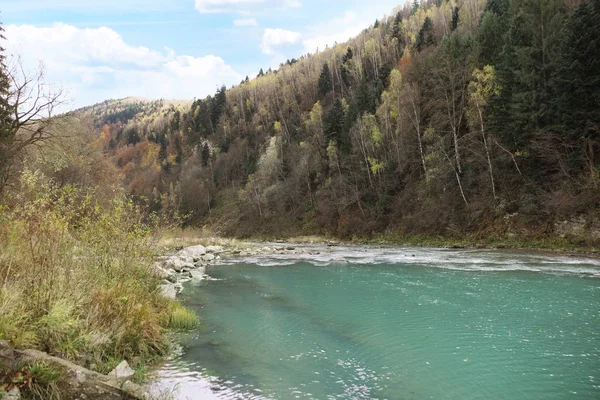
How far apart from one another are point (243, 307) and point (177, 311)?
2.61 metres

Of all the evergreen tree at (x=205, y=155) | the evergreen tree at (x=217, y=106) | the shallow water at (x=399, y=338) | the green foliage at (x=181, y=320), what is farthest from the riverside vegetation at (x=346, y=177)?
the evergreen tree at (x=217, y=106)

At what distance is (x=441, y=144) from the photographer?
34.5 metres

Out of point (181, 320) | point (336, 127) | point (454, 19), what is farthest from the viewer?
point (454, 19)

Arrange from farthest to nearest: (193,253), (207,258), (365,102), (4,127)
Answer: (365,102) < (193,253) < (207,258) < (4,127)

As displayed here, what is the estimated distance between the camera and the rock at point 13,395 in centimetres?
407

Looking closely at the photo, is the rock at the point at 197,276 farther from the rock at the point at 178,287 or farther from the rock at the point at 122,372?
the rock at the point at 122,372

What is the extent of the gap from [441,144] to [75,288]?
33211 millimetres

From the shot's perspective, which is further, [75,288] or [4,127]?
[4,127]

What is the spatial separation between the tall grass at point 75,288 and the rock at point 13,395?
2.34ft

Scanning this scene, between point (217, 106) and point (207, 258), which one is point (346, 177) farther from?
point (217, 106)

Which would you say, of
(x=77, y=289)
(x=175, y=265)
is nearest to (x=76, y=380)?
(x=77, y=289)

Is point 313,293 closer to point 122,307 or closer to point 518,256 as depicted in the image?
point 122,307

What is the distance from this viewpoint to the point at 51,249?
605 centimetres

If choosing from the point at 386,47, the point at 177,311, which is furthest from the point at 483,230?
the point at 386,47
